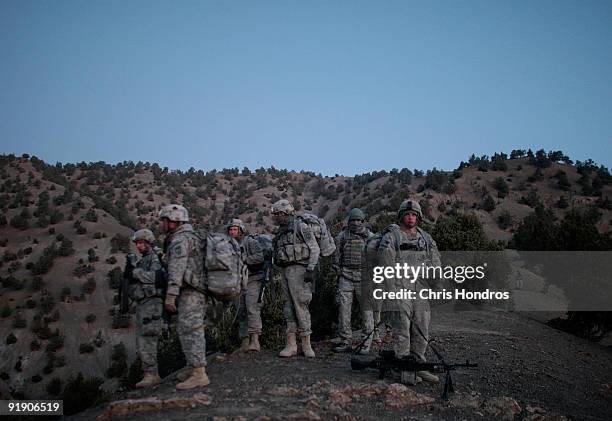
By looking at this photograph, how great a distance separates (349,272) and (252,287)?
1.81 metres

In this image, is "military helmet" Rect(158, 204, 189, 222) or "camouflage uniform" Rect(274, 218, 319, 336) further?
"camouflage uniform" Rect(274, 218, 319, 336)

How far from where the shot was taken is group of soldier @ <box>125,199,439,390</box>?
6180 millimetres

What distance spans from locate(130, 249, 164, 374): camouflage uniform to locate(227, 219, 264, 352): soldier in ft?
6.94

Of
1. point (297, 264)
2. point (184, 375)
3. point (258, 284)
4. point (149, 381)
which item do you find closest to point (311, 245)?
point (297, 264)

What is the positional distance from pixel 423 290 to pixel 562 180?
1965 inches

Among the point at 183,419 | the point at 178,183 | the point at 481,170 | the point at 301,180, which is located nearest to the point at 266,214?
the point at 178,183

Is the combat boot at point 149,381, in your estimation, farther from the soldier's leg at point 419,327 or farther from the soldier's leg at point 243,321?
the soldier's leg at point 419,327

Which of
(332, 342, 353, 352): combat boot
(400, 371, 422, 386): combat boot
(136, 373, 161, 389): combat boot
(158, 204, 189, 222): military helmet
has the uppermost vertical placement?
(158, 204, 189, 222): military helmet

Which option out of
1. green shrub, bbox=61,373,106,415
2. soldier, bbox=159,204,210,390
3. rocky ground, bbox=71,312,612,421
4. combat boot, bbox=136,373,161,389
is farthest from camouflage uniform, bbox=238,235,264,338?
green shrub, bbox=61,373,106,415

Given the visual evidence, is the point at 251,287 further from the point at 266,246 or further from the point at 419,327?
the point at 419,327

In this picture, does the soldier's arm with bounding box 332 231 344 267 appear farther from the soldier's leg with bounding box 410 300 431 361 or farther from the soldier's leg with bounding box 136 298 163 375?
the soldier's leg with bounding box 136 298 163 375

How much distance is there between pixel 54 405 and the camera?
25.1 feet

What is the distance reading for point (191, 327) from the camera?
20.1 feet

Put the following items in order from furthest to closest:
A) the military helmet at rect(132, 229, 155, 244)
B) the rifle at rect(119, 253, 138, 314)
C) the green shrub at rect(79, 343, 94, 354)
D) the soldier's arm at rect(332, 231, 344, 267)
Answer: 1. the green shrub at rect(79, 343, 94, 354)
2. the soldier's arm at rect(332, 231, 344, 267)
3. the military helmet at rect(132, 229, 155, 244)
4. the rifle at rect(119, 253, 138, 314)
